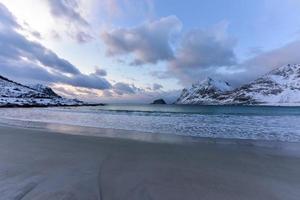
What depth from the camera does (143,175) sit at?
555cm

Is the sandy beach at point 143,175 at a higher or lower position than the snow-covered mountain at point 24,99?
lower

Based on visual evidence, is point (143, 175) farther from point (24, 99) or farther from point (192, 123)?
point (24, 99)

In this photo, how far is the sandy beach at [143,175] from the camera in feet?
14.0

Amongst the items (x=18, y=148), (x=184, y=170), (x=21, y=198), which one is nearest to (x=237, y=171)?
(x=184, y=170)

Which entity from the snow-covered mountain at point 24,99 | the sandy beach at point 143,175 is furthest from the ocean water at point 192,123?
the snow-covered mountain at point 24,99

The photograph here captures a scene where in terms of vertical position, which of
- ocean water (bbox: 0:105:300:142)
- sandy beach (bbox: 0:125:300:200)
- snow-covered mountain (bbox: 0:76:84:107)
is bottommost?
sandy beach (bbox: 0:125:300:200)

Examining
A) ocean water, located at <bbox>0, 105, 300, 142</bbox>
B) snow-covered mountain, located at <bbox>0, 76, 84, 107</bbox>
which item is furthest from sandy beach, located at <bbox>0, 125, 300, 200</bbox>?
snow-covered mountain, located at <bbox>0, 76, 84, 107</bbox>

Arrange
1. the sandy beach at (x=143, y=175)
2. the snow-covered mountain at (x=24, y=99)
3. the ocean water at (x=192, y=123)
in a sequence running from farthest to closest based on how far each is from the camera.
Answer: the snow-covered mountain at (x=24, y=99)
the ocean water at (x=192, y=123)
the sandy beach at (x=143, y=175)

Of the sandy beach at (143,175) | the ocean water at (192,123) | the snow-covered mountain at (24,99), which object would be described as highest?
the snow-covered mountain at (24,99)

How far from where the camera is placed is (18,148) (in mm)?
8539

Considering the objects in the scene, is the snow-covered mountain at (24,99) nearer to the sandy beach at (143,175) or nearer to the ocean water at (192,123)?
the ocean water at (192,123)

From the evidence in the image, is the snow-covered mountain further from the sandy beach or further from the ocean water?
the sandy beach

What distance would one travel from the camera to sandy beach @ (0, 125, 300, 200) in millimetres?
4273

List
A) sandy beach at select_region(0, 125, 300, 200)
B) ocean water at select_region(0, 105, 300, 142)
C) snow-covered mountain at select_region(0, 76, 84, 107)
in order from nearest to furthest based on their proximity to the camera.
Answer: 1. sandy beach at select_region(0, 125, 300, 200)
2. ocean water at select_region(0, 105, 300, 142)
3. snow-covered mountain at select_region(0, 76, 84, 107)
